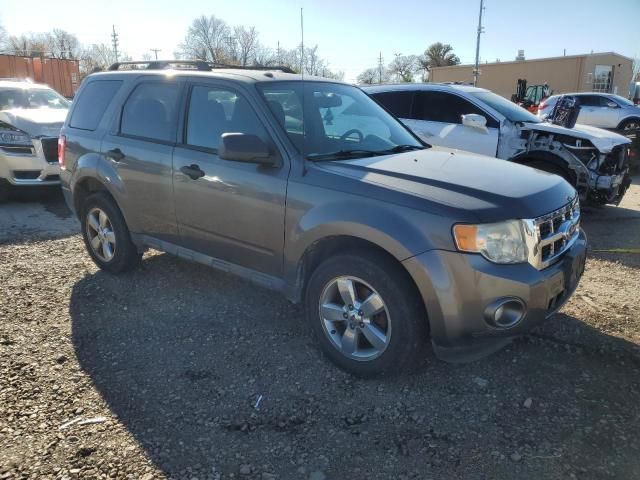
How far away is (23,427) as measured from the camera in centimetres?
278

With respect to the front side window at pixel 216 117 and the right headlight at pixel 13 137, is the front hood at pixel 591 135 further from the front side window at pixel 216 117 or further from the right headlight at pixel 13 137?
the right headlight at pixel 13 137

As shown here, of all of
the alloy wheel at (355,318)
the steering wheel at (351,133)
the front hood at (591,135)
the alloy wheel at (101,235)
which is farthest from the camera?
the front hood at (591,135)

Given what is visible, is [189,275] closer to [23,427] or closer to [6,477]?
[23,427]

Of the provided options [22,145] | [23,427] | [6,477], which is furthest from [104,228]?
[22,145]

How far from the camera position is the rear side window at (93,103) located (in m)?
4.68

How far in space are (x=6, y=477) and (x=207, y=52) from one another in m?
57.0

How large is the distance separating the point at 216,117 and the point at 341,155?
102cm

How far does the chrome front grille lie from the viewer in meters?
2.83

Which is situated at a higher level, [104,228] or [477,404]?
[104,228]

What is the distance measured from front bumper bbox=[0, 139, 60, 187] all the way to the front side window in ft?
16.1

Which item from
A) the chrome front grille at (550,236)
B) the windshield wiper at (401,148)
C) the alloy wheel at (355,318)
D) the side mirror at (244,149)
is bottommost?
the alloy wheel at (355,318)

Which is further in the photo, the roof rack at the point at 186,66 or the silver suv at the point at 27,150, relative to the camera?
the silver suv at the point at 27,150

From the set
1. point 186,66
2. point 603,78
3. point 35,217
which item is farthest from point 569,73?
point 186,66

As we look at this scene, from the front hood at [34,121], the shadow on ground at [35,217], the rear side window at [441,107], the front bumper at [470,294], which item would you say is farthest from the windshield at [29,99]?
the front bumper at [470,294]
